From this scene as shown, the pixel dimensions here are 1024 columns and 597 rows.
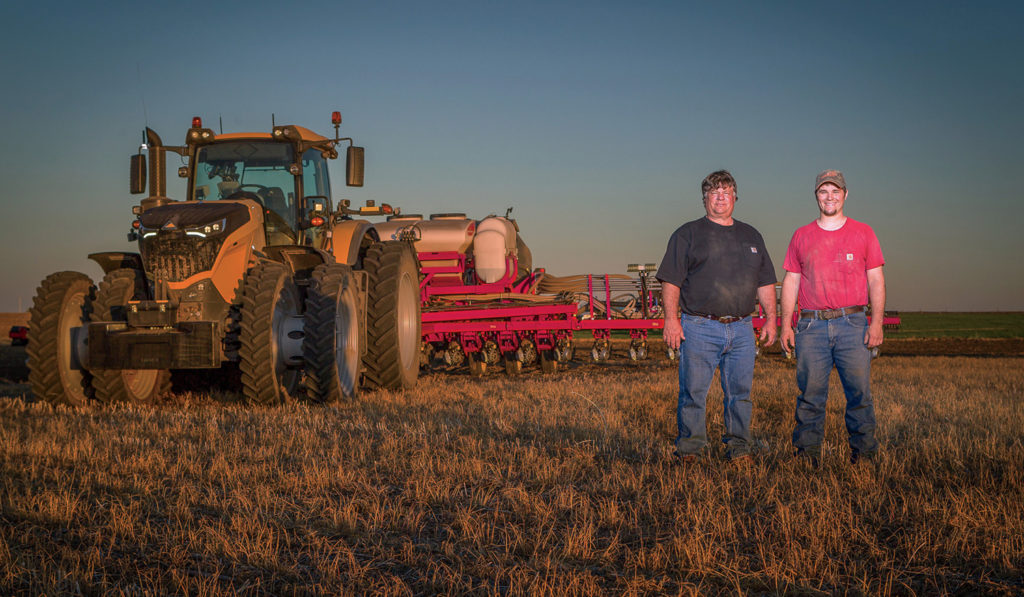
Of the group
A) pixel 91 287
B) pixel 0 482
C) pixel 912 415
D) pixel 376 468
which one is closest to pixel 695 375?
pixel 376 468

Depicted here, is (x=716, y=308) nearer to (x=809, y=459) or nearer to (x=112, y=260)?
(x=809, y=459)

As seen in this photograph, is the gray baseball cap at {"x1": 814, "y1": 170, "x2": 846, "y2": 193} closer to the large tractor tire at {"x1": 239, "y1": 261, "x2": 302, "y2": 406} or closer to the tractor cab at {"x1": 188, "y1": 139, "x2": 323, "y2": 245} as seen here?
the large tractor tire at {"x1": 239, "y1": 261, "x2": 302, "y2": 406}

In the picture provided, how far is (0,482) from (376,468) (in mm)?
2132

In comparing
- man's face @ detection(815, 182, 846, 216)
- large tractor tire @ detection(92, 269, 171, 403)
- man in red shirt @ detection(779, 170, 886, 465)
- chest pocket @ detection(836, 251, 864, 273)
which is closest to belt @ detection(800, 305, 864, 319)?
man in red shirt @ detection(779, 170, 886, 465)

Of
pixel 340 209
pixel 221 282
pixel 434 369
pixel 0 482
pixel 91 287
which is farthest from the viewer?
pixel 434 369

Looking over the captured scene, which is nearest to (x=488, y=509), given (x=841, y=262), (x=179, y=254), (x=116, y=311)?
(x=841, y=262)

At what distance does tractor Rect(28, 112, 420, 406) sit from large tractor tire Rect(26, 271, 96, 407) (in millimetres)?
13

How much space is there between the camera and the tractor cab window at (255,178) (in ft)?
29.6

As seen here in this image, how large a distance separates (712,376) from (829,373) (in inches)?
28.2

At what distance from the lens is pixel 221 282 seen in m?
7.84

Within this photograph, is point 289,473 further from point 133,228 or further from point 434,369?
point 434,369

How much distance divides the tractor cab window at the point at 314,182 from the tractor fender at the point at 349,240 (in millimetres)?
198

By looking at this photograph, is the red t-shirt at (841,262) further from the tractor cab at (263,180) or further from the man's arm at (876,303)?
the tractor cab at (263,180)

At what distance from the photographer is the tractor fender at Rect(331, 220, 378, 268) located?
31.5ft
